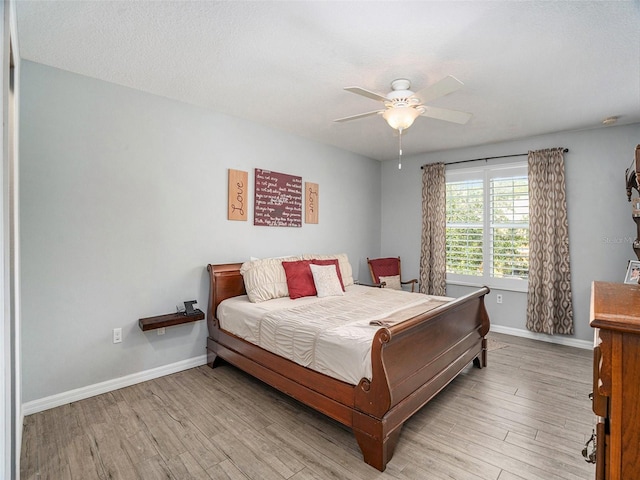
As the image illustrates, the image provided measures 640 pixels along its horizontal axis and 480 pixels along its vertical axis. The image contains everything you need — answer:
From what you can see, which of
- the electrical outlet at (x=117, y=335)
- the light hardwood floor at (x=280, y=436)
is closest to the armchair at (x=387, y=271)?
the light hardwood floor at (x=280, y=436)

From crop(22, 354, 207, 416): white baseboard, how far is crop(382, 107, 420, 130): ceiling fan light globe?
298cm

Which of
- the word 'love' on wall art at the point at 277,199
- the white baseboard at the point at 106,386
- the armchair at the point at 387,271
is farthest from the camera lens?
the armchair at the point at 387,271

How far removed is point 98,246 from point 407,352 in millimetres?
2650

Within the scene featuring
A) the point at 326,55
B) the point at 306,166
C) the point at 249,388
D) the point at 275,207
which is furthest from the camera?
the point at 306,166

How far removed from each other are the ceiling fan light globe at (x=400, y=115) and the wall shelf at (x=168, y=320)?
2.53m

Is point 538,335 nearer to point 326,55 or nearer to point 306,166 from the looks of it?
point 306,166

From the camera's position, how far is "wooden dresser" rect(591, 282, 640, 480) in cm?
76

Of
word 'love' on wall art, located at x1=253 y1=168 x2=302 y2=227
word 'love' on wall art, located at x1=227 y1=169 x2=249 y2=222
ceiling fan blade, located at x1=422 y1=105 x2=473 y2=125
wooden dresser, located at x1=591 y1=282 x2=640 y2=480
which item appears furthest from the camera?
word 'love' on wall art, located at x1=253 y1=168 x2=302 y2=227

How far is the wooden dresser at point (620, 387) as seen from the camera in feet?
2.49

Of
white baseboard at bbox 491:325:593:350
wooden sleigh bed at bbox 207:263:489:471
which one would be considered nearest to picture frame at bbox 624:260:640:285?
white baseboard at bbox 491:325:593:350

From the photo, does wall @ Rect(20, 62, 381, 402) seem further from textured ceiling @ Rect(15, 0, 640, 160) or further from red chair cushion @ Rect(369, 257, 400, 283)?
red chair cushion @ Rect(369, 257, 400, 283)

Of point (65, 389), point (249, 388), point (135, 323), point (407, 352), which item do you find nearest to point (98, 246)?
point (135, 323)

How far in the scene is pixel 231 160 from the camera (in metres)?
3.59

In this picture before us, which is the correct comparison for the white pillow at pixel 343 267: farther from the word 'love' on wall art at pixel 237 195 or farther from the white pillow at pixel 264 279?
the word 'love' on wall art at pixel 237 195
